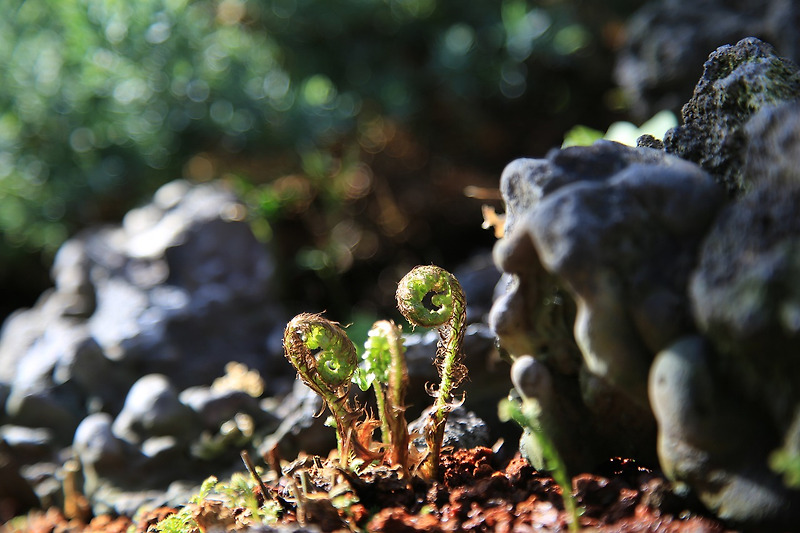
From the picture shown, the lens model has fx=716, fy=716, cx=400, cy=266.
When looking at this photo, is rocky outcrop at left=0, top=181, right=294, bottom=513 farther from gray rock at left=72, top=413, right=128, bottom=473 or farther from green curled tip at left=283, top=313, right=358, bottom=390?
green curled tip at left=283, top=313, right=358, bottom=390

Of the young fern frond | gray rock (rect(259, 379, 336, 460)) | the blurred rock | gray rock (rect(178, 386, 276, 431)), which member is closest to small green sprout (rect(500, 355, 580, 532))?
the young fern frond

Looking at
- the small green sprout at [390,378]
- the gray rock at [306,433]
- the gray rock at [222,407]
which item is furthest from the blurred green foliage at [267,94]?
the small green sprout at [390,378]

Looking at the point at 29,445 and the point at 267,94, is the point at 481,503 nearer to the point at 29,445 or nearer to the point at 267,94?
the point at 29,445

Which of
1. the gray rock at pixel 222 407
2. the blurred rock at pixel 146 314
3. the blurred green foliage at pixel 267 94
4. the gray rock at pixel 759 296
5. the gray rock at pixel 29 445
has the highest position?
the blurred green foliage at pixel 267 94

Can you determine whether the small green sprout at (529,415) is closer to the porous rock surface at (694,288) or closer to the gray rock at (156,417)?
the porous rock surface at (694,288)

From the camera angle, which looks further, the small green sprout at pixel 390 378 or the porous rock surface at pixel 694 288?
the small green sprout at pixel 390 378

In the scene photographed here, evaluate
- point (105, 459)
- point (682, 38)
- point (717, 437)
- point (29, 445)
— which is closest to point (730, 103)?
point (717, 437)

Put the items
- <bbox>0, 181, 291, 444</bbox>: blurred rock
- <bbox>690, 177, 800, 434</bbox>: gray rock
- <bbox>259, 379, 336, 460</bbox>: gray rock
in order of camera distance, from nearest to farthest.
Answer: <bbox>690, 177, 800, 434</bbox>: gray rock → <bbox>259, 379, 336, 460</bbox>: gray rock → <bbox>0, 181, 291, 444</bbox>: blurred rock
